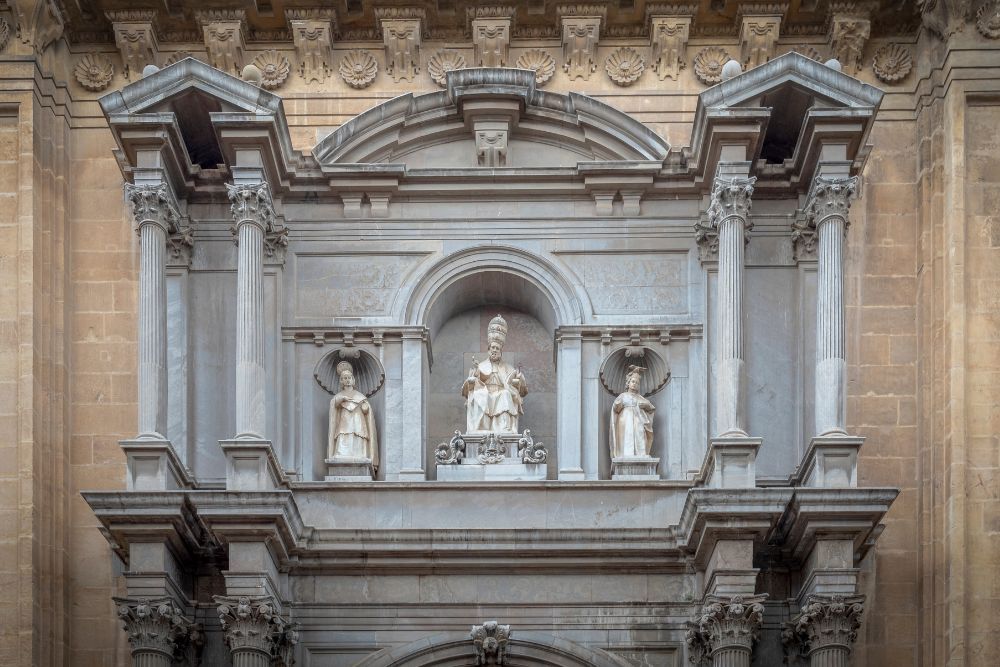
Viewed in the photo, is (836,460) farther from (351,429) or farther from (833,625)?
(351,429)

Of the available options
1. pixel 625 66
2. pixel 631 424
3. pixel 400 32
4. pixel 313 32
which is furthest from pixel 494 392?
pixel 313 32

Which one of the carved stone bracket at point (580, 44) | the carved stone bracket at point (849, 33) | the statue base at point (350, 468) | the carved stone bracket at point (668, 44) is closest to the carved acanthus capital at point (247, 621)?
the statue base at point (350, 468)

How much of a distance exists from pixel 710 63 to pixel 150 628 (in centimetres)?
892

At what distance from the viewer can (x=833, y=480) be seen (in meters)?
30.0

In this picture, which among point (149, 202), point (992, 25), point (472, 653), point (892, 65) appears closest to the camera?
point (472, 653)

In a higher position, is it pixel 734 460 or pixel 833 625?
pixel 734 460

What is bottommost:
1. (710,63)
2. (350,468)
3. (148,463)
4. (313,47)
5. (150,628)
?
(150,628)

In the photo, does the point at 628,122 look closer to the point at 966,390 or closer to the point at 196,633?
the point at 966,390

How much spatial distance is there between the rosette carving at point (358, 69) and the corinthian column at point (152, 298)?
8.70 ft

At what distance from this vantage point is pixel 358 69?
109ft

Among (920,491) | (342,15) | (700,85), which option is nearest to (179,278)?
(342,15)

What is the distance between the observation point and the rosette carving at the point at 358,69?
33219 millimetres

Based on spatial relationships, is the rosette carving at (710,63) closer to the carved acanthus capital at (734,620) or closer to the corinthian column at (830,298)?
the corinthian column at (830,298)

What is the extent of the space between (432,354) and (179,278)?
291cm
